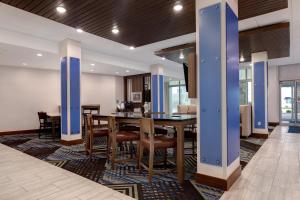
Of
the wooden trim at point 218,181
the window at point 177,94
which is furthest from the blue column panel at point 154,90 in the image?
the wooden trim at point 218,181

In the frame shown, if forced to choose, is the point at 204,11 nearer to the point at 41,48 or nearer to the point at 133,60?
the point at 41,48

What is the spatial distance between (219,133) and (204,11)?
1684 millimetres

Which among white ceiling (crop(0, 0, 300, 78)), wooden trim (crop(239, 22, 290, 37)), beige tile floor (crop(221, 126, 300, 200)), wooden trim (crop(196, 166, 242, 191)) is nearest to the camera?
beige tile floor (crop(221, 126, 300, 200))

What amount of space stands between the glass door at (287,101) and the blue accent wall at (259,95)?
426 centimetres

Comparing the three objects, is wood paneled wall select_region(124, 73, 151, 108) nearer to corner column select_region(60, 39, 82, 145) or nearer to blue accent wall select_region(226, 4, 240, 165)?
corner column select_region(60, 39, 82, 145)

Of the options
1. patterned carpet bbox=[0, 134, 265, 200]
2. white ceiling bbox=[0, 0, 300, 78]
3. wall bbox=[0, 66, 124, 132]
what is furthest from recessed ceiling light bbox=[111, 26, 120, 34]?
wall bbox=[0, 66, 124, 132]

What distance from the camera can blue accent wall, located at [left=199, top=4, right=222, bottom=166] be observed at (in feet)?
8.74

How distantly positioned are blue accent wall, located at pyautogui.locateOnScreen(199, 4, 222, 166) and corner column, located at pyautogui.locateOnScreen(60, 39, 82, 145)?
153 inches

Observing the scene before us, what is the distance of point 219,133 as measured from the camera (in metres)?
2.64

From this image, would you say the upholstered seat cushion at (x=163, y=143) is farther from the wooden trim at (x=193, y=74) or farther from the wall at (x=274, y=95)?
the wall at (x=274, y=95)

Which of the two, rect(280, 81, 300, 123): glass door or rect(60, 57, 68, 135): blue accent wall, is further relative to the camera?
rect(280, 81, 300, 123): glass door

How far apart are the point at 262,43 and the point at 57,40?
19.1ft

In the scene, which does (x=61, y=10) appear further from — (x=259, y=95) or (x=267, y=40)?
(x=259, y=95)


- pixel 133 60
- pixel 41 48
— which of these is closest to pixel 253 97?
pixel 133 60
